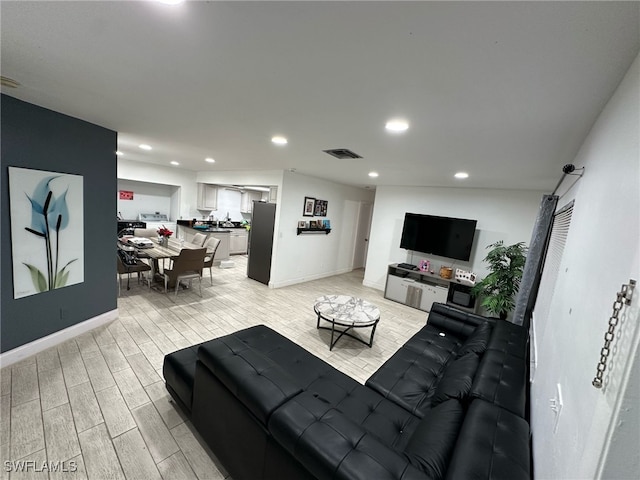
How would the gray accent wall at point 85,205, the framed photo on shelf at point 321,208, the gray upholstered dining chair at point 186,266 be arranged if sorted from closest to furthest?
the gray accent wall at point 85,205 → the gray upholstered dining chair at point 186,266 → the framed photo on shelf at point 321,208

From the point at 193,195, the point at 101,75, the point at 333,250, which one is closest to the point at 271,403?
the point at 101,75

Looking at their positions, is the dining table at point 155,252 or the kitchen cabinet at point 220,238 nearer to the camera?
the dining table at point 155,252

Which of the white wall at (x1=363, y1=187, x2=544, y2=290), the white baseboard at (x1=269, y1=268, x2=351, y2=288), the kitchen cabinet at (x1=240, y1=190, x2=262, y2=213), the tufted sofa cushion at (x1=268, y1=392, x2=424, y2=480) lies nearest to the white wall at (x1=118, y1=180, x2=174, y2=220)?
the kitchen cabinet at (x1=240, y1=190, x2=262, y2=213)

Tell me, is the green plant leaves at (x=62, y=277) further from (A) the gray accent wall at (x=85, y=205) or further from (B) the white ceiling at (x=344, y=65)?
(B) the white ceiling at (x=344, y=65)

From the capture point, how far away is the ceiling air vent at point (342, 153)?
289 cm

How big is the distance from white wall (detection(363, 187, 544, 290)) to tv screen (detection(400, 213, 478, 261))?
0.76ft

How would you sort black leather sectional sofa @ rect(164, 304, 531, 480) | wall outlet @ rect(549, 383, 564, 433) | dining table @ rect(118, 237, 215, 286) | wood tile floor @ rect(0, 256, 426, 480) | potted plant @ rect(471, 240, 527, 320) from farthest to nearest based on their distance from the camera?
dining table @ rect(118, 237, 215, 286)
potted plant @ rect(471, 240, 527, 320)
wood tile floor @ rect(0, 256, 426, 480)
black leather sectional sofa @ rect(164, 304, 531, 480)
wall outlet @ rect(549, 383, 564, 433)

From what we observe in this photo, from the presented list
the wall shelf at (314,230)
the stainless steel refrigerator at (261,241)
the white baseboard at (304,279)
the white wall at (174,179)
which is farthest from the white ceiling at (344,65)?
the white wall at (174,179)

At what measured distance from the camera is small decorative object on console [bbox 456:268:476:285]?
4.51 meters

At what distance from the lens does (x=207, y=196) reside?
7.46m

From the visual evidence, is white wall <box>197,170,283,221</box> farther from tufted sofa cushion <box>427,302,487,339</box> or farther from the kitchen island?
tufted sofa cushion <box>427,302,487,339</box>

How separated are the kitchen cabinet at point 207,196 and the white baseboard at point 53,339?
4.64 metres

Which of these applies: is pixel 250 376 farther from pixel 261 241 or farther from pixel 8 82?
pixel 261 241

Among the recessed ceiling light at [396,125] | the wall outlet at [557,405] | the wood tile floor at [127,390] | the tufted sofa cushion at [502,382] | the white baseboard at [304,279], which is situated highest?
the recessed ceiling light at [396,125]
